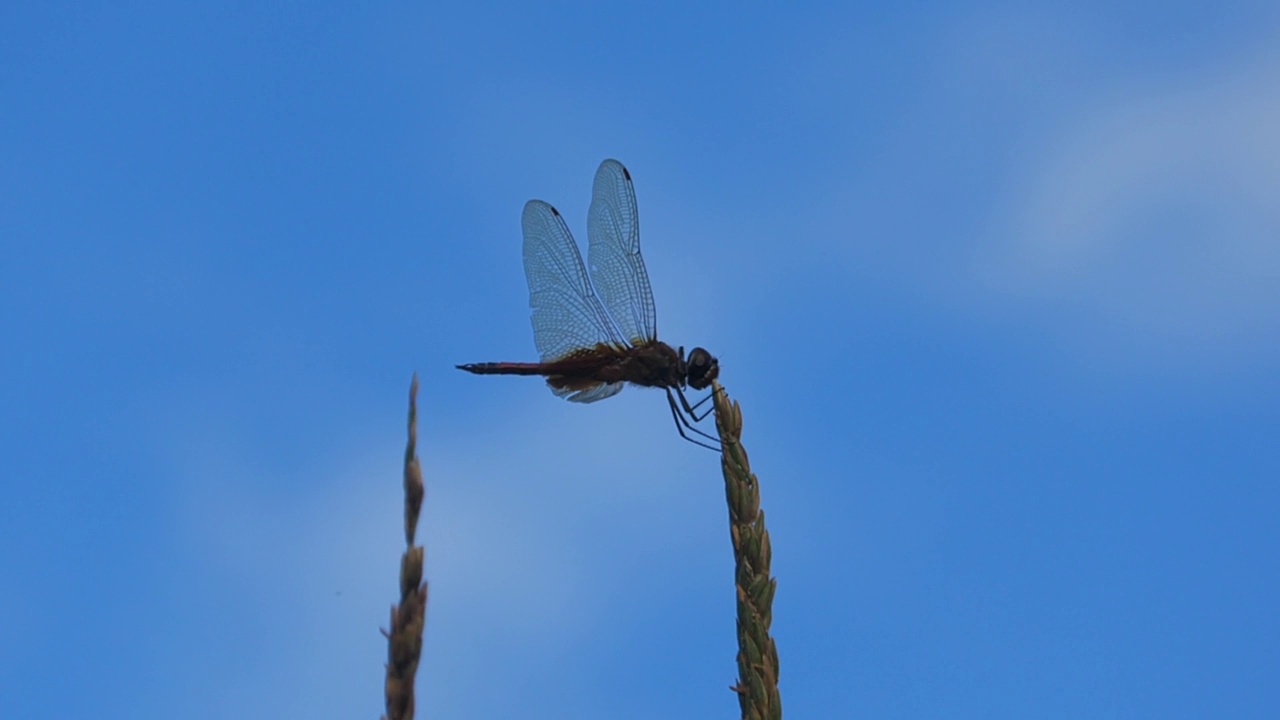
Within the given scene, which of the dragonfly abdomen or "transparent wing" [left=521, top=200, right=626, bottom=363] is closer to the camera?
"transparent wing" [left=521, top=200, right=626, bottom=363]

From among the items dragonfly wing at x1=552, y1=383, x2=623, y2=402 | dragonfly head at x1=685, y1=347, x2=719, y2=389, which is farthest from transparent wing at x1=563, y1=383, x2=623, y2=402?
dragonfly head at x1=685, y1=347, x2=719, y2=389

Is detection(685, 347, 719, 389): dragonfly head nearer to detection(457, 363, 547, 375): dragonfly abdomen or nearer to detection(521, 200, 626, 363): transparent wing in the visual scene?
detection(521, 200, 626, 363): transparent wing

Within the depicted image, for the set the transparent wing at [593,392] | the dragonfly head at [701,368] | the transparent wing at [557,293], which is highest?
the transparent wing at [557,293]

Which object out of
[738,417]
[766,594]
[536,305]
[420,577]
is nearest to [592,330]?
[536,305]

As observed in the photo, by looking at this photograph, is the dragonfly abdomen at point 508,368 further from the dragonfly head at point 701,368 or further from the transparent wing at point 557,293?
the dragonfly head at point 701,368

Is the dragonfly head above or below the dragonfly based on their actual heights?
below

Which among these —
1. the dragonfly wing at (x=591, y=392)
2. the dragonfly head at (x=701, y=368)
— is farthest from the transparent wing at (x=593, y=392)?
the dragonfly head at (x=701, y=368)
